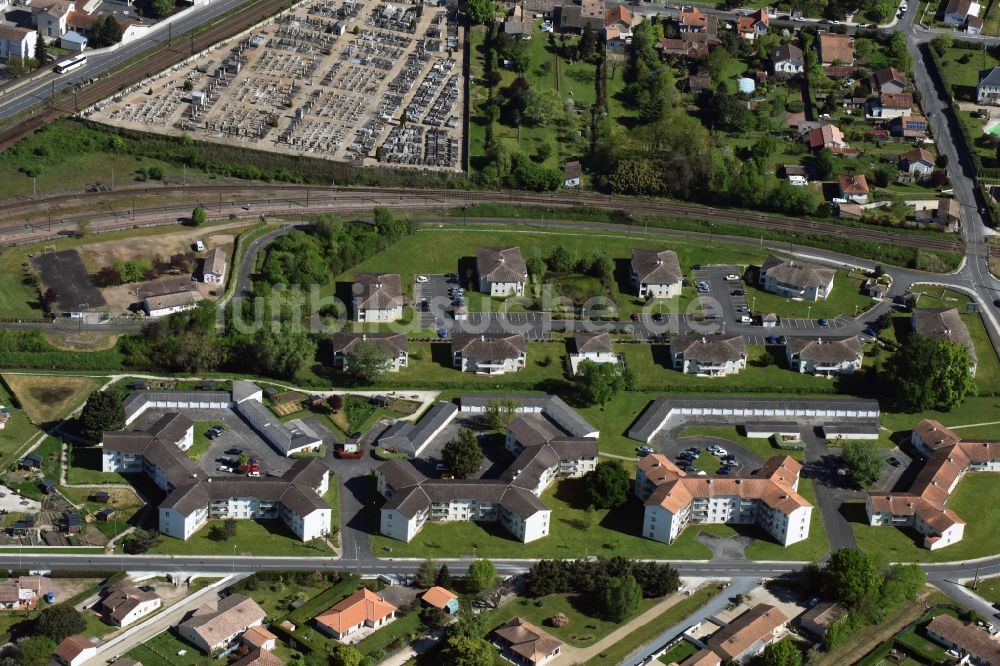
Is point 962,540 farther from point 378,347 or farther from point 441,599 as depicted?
point 378,347

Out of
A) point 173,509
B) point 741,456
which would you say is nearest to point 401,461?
point 173,509

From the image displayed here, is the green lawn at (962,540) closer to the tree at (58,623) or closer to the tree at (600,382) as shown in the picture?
the tree at (600,382)

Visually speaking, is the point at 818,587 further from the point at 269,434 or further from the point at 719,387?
the point at 269,434

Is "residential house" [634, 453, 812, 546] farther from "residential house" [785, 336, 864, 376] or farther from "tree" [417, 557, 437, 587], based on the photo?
"residential house" [785, 336, 864, 376]

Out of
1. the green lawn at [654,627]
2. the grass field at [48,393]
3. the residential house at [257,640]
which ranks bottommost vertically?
the green lawn at [654,627]

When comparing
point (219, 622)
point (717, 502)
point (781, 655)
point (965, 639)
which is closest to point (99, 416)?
point (219, 622)

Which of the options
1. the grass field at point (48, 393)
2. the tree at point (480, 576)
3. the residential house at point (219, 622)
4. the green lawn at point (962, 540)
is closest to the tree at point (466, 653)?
the tree at point (480, 576)
